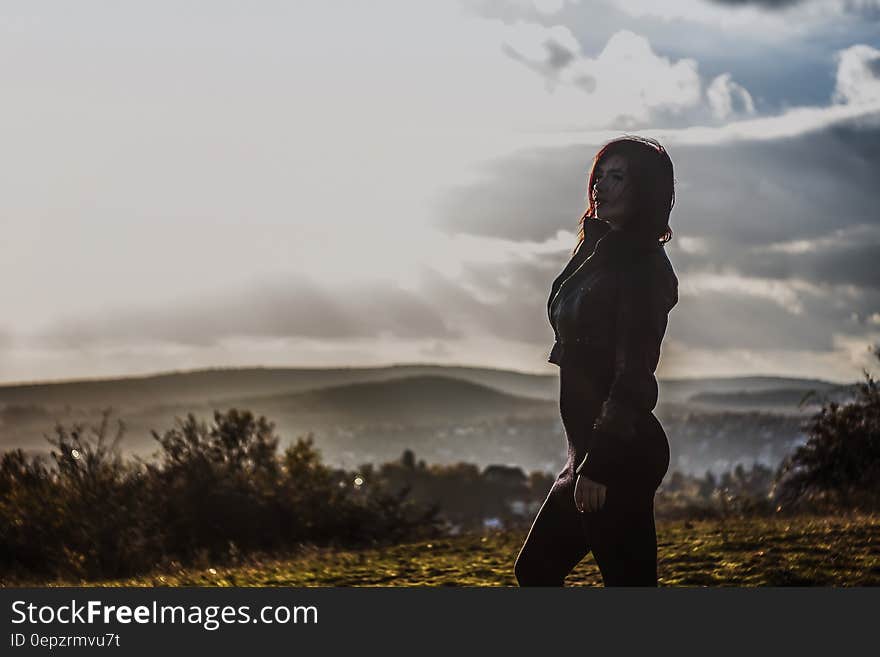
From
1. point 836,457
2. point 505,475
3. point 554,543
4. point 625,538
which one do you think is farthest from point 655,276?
point 505,475

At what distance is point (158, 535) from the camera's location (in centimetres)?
1230

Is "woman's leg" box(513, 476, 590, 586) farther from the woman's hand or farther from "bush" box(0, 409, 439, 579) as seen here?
"bush" box(0, 409, 439, 579)

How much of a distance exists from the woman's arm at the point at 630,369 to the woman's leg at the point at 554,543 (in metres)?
0.44

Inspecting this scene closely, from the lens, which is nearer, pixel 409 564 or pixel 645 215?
pixel 645 215

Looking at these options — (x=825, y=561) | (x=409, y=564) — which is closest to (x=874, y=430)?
(x=825, y=561)

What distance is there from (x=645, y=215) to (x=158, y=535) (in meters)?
7.92

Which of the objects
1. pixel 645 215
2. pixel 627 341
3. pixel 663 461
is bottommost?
pixel 663 461

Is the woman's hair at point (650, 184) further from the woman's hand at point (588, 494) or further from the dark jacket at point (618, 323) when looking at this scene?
the woman's hand at point (588, 494)

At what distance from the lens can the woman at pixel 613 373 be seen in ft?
19.5

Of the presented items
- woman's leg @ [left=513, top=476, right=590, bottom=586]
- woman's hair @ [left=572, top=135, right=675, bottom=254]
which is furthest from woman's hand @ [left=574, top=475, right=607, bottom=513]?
woman's hair @ [left=572, top=135, right=675, bottom=254]

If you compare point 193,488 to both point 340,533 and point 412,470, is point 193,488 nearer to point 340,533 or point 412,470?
point 340,533

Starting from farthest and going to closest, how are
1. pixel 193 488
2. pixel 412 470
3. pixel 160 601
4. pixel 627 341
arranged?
pixel 412 470 → pixel 193 488 → pixel 160 601 → pixel 627 341

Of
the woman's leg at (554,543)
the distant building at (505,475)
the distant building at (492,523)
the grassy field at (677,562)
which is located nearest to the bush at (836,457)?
the grassy field at (677,562)

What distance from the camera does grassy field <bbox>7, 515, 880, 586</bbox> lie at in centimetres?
899
